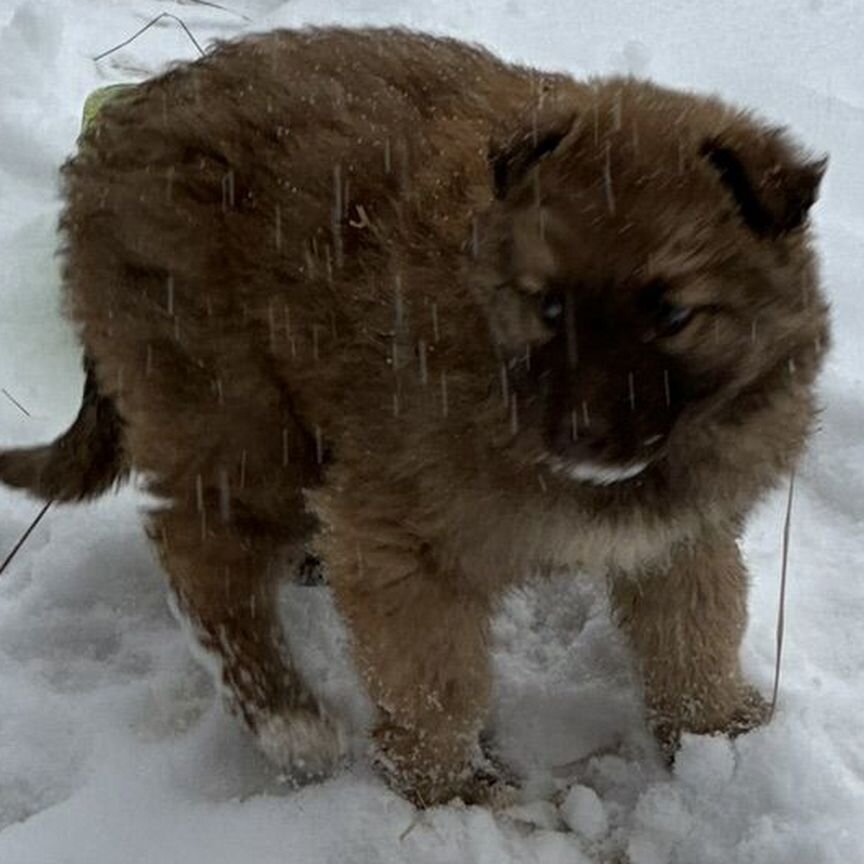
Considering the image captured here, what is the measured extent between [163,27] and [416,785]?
3.76m

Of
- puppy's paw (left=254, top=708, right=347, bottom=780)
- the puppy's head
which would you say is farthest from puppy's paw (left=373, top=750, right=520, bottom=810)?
the puppy's head

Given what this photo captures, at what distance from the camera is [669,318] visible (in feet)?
8.77

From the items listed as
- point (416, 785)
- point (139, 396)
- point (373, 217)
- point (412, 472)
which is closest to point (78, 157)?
point (139, 396)

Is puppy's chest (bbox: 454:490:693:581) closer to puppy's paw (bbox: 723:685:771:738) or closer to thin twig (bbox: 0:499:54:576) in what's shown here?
puppy's paw (bbox: 723:685:771:738)

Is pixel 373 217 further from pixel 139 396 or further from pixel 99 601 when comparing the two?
pixel 99 601

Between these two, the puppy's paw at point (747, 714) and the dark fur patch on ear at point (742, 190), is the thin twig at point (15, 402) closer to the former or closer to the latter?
the puppy's paw at point (747, 714)

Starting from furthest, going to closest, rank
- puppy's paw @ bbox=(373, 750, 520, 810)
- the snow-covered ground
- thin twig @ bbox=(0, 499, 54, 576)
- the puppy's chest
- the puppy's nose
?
thin twig @ bbox=(0, 499, 54, 576) → puppy's paw @ bbox=(373, 750, 520, 810) → the snow-covered ground → the puppy's chest → the puppy's nose

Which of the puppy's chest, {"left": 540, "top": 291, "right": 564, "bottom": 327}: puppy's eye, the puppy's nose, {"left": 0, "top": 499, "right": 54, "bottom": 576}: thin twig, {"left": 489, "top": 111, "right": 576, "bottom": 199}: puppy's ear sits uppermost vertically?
{"left": 489, "top": 111, "right": 576, "bottom": 199}: puppy's ear

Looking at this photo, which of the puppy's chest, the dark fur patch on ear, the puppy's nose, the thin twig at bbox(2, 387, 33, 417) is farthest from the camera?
the thin twig at bbox(2, 387, 33, 417)

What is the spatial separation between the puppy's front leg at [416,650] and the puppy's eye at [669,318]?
2.14 ft

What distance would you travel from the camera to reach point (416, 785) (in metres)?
3.39

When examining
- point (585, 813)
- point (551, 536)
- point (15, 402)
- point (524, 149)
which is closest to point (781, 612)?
point (585, 813)

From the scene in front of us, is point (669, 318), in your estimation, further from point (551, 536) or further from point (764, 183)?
point (551, 536)

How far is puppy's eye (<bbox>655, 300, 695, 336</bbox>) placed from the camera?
266 centimetres
